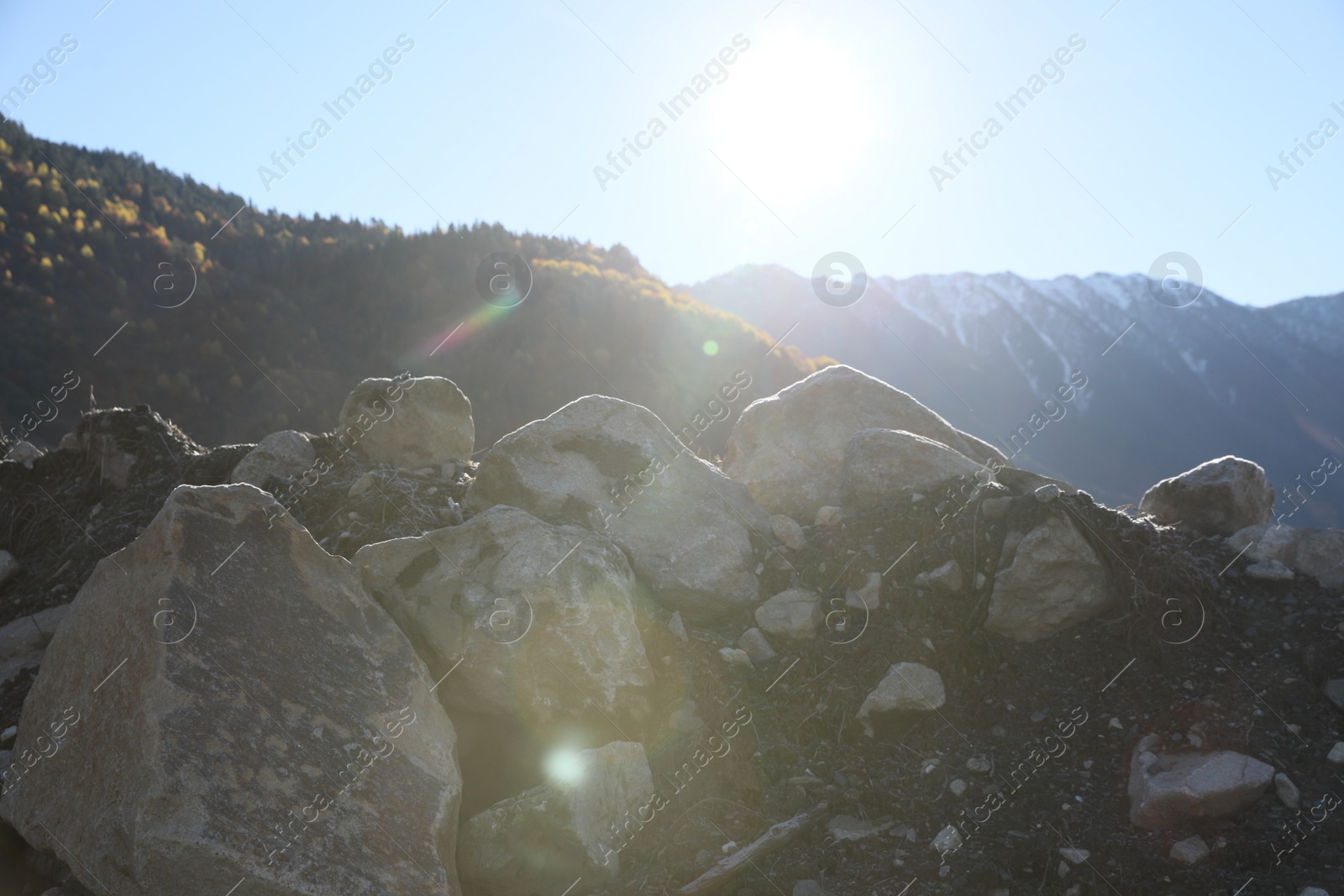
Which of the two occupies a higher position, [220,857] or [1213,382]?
[1213,382]

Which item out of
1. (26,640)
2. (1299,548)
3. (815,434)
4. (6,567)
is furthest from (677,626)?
(6,567)

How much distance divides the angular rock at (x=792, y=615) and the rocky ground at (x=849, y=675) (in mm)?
15

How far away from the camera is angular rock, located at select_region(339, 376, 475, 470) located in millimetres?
5652

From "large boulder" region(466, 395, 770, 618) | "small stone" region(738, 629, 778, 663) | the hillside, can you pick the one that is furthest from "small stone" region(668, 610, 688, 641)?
the hillside

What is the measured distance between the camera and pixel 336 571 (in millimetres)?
3482

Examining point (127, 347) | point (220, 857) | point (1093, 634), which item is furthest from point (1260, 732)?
point (127, 347)

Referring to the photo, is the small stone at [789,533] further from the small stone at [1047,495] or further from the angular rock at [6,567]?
the angular rock at [6,567]

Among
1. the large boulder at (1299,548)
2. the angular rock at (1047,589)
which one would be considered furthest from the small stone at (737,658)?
the large boulder at (1299,548)

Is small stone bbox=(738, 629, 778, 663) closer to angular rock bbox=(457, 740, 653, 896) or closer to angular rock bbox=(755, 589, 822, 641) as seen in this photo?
angular rock bbox=(755, 589, 822, 641)

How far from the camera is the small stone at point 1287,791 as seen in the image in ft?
10.1

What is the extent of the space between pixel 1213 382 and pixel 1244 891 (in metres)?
70.1

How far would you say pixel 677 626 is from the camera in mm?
3967

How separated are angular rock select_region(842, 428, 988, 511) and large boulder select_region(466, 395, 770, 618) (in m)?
0.62

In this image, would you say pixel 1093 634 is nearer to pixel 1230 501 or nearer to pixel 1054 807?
pixel 1054 807
